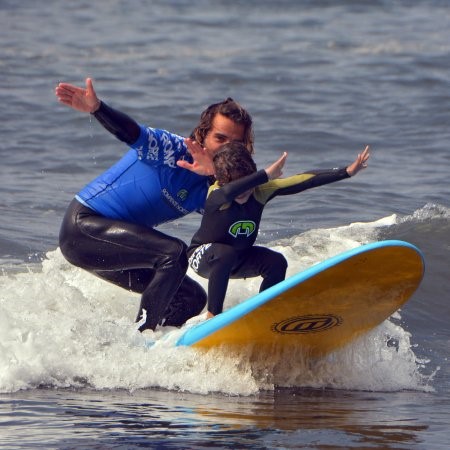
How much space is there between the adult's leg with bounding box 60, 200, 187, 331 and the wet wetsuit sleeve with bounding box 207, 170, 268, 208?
1.13ft

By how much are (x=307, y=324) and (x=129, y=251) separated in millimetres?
1008

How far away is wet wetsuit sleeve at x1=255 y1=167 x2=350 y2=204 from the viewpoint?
5.96m

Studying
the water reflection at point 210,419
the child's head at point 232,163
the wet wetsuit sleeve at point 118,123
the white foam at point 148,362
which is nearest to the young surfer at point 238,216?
the child's head at point 232,163

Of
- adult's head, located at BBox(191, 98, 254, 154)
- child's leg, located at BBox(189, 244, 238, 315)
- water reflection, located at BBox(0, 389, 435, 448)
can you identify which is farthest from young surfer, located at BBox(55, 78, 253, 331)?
water reflection, located at BBox(0, 389, 435, 448)

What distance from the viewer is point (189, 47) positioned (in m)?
22.3

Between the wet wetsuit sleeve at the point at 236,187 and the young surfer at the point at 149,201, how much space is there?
0.47 feet

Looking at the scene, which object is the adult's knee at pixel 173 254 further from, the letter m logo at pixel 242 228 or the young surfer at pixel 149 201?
the letter m logo at pixel 242 228

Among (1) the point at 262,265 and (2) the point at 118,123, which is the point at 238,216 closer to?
(1) the point at 262,265

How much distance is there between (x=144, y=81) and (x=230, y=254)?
43.9 ft

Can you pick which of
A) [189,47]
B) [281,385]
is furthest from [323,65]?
[281,385]

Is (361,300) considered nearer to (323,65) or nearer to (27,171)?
(27,171)

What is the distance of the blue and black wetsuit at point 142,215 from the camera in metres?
Result: 6.08

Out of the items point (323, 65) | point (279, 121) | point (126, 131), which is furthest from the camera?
point (323, 65)

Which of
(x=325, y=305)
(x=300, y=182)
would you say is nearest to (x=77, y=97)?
(x=300, y=182)
